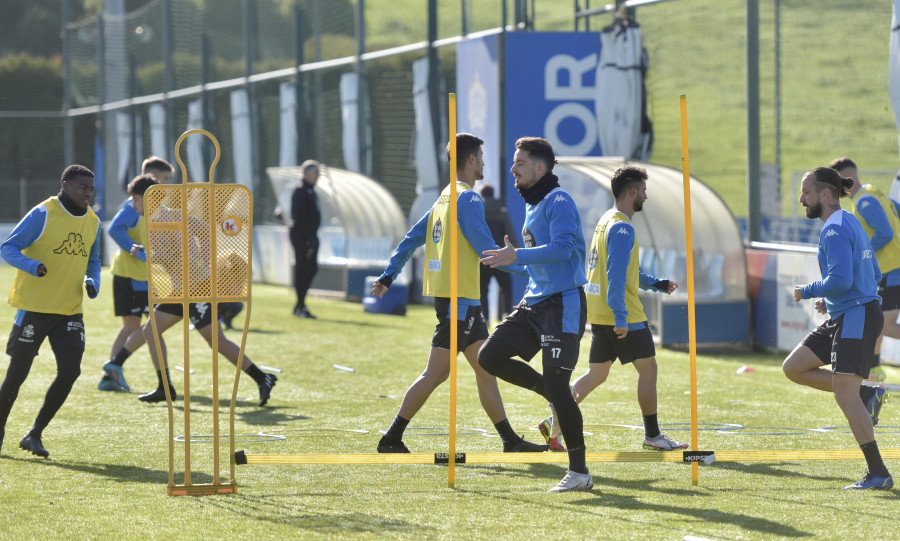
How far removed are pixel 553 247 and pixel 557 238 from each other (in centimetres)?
8

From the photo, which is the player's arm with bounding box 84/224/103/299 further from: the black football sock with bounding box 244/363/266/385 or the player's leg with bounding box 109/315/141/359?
the player's leg with bounding box 109/315/141/359

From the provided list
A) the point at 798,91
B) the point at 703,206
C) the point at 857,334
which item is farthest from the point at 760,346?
the point at 857,334

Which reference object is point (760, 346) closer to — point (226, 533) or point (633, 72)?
point (633, 72)

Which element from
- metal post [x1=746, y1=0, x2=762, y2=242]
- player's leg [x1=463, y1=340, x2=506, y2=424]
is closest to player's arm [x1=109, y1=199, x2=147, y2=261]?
player's leg [x1=463, y1=340, x2=506, y2=424]

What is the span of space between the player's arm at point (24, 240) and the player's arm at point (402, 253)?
1929mm

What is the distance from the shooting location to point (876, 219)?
1010cm

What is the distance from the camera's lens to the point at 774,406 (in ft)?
32.4

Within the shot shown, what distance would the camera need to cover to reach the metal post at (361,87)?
Result: 24062 mm

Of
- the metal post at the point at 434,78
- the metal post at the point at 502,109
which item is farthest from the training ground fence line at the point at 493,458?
the metal post at the point at 434,78

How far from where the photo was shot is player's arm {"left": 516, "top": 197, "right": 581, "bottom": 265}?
621cm

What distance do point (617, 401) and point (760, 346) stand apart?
4525mm

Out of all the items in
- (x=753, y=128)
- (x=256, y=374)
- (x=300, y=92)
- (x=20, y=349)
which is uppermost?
(x=300, y=92)

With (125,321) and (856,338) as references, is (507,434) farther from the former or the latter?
(125,321)

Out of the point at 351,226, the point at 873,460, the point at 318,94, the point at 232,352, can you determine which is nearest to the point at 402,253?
the point at 873,460
